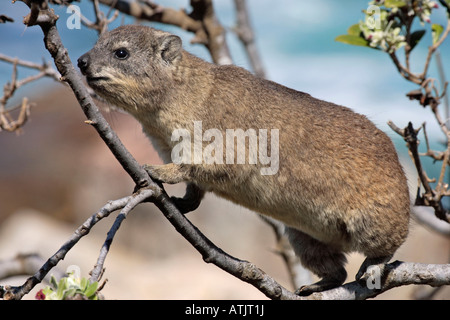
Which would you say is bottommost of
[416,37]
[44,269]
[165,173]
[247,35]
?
[44,269]

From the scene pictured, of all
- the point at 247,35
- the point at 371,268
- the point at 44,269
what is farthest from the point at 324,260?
the point at 247,35

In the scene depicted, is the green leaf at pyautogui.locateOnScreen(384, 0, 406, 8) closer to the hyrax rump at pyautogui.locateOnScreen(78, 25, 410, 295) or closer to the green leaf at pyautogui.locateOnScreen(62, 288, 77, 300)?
the hyrax rump at pyautogui.locateOnScreen(78, 25, 410, 295)

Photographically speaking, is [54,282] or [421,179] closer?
[54,282]

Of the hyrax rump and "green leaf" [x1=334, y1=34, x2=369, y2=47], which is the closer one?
the hyrax rump

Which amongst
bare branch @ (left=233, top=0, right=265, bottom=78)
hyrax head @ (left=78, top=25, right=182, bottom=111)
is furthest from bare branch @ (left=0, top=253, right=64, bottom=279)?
bare branch @ (left=233, top=0, right=265, bottom=78)

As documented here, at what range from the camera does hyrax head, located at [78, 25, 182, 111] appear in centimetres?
393

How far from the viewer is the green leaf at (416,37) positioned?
4.23m

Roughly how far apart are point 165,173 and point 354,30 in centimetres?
183

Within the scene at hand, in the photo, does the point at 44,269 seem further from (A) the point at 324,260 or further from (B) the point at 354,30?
(B) the point at 354,30

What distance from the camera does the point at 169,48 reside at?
430 cm

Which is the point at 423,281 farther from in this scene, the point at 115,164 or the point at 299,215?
the point at 115,164

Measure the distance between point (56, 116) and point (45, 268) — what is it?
13.8 meters

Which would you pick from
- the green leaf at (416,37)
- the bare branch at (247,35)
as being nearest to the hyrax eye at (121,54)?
the green leaf at (416,37)
